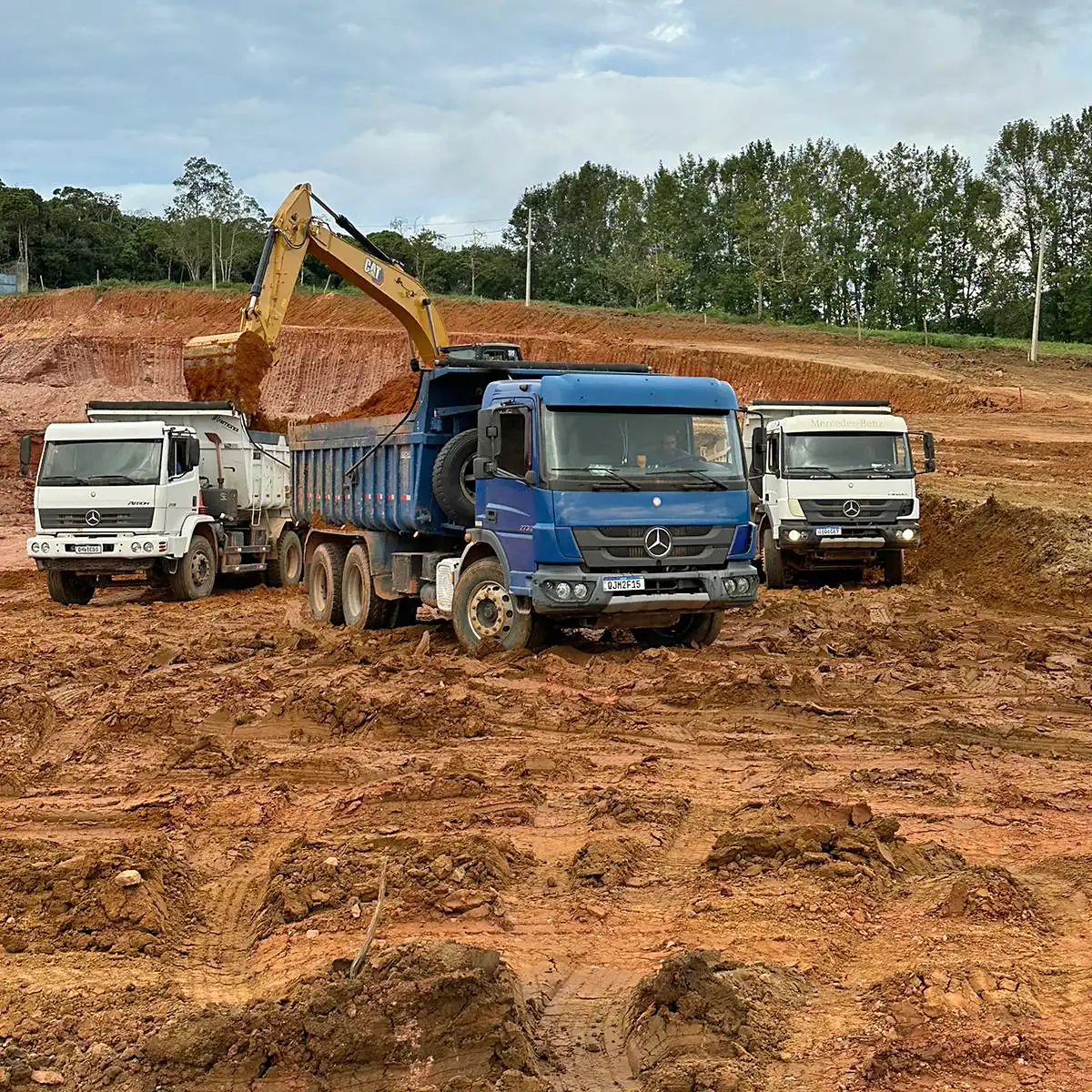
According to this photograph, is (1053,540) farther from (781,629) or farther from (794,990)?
(794,990)

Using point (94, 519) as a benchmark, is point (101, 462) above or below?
above

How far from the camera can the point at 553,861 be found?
6.61 m

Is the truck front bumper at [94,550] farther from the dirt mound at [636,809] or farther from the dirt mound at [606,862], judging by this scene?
the dirt mound at [606,862]

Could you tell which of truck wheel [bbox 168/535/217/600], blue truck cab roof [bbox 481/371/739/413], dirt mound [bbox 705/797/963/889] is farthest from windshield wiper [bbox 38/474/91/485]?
dirt mound [bbox 705/797/963/889]

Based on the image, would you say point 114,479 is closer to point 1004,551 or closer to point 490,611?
point 490,611

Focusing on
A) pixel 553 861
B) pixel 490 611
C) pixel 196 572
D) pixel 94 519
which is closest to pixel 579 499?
pixel 490 611

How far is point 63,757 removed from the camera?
9.02 meters

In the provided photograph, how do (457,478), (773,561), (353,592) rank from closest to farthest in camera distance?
(457,478), (353,592), (773,561)

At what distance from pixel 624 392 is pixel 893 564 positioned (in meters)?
8.34

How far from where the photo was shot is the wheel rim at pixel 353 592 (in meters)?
15.1

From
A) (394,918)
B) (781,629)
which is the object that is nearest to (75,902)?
(394,918)

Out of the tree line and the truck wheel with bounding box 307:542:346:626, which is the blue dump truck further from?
the tree line

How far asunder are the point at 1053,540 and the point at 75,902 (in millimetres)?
15502

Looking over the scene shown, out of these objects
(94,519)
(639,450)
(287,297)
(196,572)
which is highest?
(287,297)
